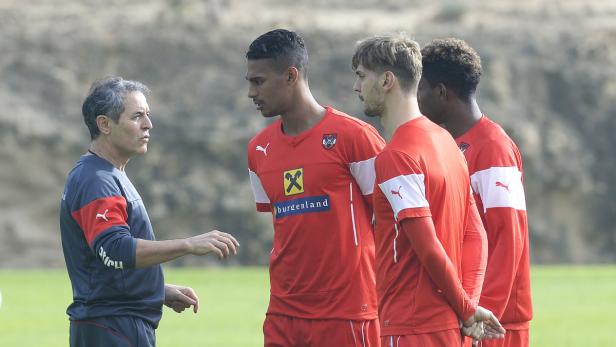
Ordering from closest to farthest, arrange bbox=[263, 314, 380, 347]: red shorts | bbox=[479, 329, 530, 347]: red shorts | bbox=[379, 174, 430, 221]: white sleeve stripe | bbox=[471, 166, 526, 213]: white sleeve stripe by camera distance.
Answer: bbox=[379, 174, 430, 221]: white sleeve stripe, bbox=[471, 166, 526, 213]: white sleeve stripe, bbox=[479, 329, 530, 347]: red shorts, bbox=[263, 314, 380, 347]: red shorts

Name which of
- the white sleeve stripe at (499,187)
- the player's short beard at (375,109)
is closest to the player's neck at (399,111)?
the player's short beard at (375,109)

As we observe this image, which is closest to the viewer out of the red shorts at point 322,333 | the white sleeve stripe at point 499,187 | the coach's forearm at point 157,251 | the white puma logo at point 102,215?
the coach's forearm at point 157,251

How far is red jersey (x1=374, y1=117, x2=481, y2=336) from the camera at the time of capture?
233 inches

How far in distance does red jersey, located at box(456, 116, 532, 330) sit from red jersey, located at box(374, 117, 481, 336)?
0.55 metres

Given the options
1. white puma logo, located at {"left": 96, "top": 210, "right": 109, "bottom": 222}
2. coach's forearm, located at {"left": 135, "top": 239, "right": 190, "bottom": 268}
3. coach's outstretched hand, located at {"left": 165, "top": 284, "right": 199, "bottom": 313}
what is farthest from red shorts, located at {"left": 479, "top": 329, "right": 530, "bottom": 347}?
white puma logo, located at {"left": 96, "top": 210, "right": 109, "bottom": 222}

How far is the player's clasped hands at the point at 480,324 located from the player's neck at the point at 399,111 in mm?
950

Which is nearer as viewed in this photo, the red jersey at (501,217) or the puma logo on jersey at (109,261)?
the puma logo on jersey at (109,261)

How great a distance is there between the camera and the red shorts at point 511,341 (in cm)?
686

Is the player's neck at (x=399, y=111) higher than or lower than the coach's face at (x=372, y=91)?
lower

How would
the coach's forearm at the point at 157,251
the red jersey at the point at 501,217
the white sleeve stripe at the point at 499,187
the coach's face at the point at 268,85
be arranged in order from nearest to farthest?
the coach's forearm at the point at 157,251, the red jersey at the point at 501,217, the white sleeve stripe at the point at 499,187, the coach's face at the point at 268,85

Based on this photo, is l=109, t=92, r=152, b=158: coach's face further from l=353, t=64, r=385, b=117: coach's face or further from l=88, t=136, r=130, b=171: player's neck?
l=353, t=64, r=385, b=117: coach's face

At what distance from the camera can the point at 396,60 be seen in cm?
621

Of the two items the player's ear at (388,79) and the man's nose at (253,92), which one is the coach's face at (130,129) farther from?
the player's ear at (388,79)

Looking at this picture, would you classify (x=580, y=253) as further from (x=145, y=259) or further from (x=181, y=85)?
(x=145, y=259)
